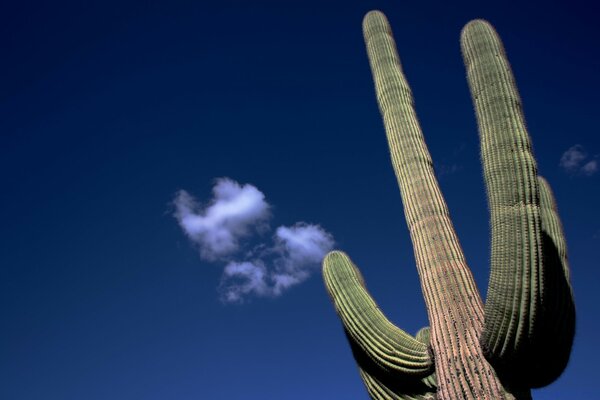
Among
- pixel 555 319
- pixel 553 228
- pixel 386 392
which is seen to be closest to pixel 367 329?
pixel 386 392

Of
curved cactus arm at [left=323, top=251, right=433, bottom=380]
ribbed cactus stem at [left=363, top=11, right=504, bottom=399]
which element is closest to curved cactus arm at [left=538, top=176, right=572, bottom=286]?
ribbed cactus stem at [left=363, top=11, right=504, bottom=399]

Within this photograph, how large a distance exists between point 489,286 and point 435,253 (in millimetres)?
1095

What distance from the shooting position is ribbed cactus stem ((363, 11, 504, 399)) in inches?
233

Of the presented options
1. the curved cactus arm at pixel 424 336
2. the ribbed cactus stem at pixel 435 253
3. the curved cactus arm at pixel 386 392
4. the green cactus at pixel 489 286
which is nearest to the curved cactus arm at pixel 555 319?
the green cactus at pixel 489 286

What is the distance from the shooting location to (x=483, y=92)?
20.9ft

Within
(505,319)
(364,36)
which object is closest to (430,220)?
(505,319)

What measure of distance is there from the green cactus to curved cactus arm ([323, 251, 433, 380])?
0.01 metres

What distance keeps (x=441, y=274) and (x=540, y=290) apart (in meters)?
1.42

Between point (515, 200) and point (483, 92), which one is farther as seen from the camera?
point (483, 92)

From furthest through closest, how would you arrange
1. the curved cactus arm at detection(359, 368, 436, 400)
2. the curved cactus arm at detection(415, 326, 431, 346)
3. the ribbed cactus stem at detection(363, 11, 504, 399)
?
the curved cactus arm at detection(415, 326, 431, 346) < the curved cactus arm at detection(359, 368, 436, 400) < the ribbed cactus stem at detection(363, 11, 504, 399)

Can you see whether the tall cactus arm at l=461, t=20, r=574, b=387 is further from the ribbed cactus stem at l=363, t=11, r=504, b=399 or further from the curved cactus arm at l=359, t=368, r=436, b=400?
the curved cactus arm at l=359, t=368, r=436, b=400

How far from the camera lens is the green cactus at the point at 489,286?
5469mm

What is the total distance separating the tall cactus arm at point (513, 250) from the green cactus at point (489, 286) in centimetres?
1

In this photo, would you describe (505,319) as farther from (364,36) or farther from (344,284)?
(364,36)
